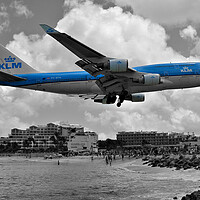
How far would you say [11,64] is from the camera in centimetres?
5019

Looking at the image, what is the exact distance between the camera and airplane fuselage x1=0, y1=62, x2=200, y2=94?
41.2 meters

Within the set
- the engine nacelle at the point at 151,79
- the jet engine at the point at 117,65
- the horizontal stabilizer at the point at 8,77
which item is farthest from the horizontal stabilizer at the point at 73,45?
the horizontal stabilizer at the point at 8,77

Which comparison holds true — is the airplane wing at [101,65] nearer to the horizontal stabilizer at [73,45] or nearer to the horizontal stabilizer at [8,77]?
the horizontal stabilizer at [73,45]

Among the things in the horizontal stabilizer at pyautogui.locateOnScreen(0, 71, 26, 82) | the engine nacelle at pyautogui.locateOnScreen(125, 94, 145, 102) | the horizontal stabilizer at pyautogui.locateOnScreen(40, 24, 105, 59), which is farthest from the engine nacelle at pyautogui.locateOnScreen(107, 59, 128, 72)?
the horizontal stabilizer at pyautogui.locateOnScreen(0, 71, 26, 82)

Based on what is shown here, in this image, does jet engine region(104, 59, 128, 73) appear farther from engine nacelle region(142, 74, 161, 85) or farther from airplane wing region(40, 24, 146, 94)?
engine nacelle region(142, 74, 161, 85)

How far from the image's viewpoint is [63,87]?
44156 millimetres

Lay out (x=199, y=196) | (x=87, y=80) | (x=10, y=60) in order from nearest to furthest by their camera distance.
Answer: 1. (x=199, y=196)
2. (x=87, y=80)
3. (x=10, y=60)

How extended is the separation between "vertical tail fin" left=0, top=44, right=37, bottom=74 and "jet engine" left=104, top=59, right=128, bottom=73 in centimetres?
1596

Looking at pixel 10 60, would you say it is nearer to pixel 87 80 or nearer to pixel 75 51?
pixel 87 80

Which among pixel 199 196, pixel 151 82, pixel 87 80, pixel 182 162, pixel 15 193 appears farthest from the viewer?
pixel 182 162

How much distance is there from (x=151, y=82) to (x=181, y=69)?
4.83 metres

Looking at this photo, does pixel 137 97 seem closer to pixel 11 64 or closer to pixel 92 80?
pixel 92 80

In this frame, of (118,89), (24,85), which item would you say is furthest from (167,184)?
(24,85)

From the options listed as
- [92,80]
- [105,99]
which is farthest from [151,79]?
[105,99]
